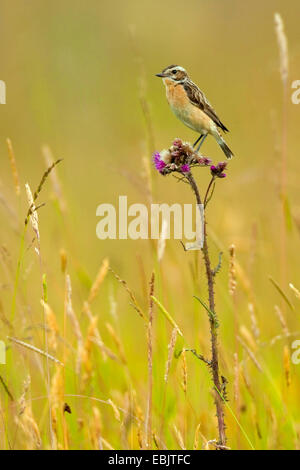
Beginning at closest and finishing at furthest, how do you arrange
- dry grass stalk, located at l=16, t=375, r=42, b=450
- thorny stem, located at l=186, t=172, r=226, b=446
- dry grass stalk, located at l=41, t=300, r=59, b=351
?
dry grass stalk, located at l=41, t=300, r=59, b=351, thorny stem, located at l=186, t=172, r=226, b=446, dry grass stalk, located at l=16, t=375, r=42, b=450

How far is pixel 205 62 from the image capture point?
33.3 ft

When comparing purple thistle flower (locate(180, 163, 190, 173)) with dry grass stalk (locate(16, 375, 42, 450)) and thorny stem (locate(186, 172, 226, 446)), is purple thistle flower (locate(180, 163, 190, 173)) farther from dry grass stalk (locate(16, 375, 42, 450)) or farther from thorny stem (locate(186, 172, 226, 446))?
dry grass stalk (locate(16, 375, 42, 450))

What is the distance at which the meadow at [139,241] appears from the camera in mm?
2402

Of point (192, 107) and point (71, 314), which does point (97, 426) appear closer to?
point (71, 314)

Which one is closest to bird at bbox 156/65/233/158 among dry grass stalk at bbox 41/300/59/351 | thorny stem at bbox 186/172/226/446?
thorny stem at bbox 186/172/226/446

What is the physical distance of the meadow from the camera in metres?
2.40

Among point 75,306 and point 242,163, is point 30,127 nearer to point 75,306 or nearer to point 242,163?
point 242,163

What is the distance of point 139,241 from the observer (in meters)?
5.94

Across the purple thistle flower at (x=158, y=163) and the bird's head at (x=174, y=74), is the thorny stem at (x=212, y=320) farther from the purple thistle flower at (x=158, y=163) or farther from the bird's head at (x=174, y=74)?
the bird's head at (x=174, y=74)

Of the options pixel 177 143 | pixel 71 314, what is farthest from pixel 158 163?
pixel 71 314

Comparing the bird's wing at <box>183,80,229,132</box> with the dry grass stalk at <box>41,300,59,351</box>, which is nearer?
the dry grass stalk at <box>41,300,59,351</box>

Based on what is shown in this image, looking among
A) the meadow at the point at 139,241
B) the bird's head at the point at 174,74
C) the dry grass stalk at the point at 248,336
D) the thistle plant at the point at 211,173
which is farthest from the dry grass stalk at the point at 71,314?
the bird's head at the point at 174,74
